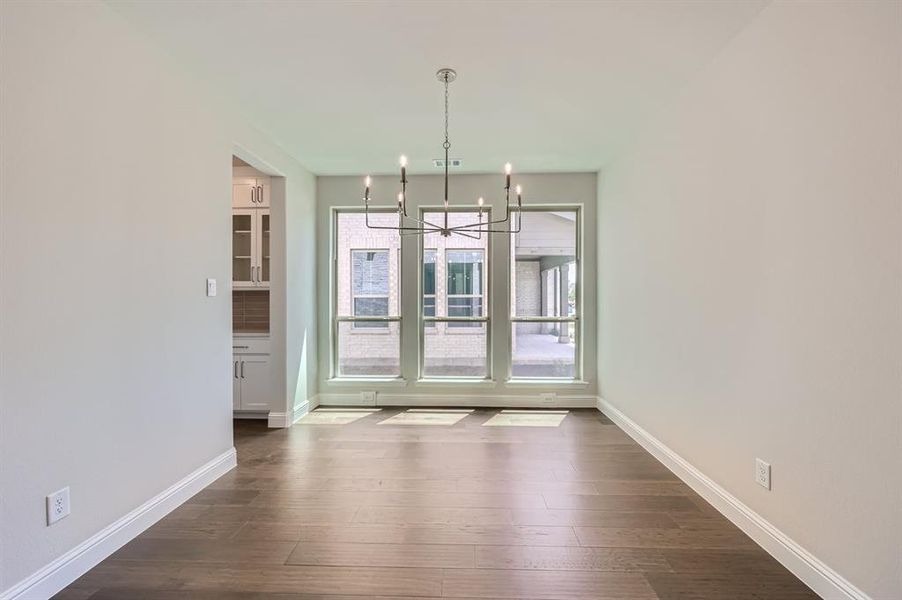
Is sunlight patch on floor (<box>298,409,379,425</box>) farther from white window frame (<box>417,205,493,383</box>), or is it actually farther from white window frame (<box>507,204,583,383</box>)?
white window frame (<box>507,204,583,383</box>)

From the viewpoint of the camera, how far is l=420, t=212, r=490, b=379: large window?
195 inches

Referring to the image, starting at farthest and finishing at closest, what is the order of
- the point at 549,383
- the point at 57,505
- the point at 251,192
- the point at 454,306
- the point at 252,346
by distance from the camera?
the point at 454,306 → the point at 549,383 → the point at 251,192 → the point at 252,346 → the point at 57,505

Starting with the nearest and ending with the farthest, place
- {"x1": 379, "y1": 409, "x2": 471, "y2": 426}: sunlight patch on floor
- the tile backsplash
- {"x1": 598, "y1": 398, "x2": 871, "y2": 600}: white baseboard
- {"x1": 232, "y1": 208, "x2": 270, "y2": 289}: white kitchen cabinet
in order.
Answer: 1. {"x1": 598, "y1": 398, "x2": 871, "y2": 600}: white baseboard
2. {"x1": 379, "y1": 409, "x2": 471, "y2": 426}: sunlight patch on floor
3. {"x1": 232, "y1": 208, "x2": 270, "y2": 289}: white kitchen cabinet
4. the tile backsplash

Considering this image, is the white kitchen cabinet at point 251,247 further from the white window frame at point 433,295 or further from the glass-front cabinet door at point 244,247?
the white window frame at point 433,295

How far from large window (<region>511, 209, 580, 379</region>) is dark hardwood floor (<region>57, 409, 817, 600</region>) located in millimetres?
1612

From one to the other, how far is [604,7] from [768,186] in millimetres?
1166

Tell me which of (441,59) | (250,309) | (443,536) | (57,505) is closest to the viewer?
(57,505)

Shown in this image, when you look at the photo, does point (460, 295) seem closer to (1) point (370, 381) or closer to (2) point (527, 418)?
(1) point (370, 381)

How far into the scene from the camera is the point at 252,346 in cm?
432

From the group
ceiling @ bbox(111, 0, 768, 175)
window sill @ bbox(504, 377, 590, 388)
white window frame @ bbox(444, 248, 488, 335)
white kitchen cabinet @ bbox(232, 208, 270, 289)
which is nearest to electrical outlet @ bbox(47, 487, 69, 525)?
ceiling @ bbox(111, 0, 768, 175)

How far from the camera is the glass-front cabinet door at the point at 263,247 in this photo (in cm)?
443

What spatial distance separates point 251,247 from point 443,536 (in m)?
3.47

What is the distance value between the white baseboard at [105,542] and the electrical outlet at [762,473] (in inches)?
126

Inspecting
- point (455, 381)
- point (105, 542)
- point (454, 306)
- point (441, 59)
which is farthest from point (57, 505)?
point (454, 306)
